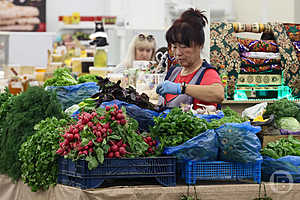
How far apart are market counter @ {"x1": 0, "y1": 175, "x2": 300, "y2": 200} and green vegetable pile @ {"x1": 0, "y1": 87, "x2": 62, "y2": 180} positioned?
9.8 inches

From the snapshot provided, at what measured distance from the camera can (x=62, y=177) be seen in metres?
2.78

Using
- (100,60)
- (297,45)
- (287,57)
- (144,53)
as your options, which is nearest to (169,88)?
(287,57)

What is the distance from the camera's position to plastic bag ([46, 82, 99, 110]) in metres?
4.06

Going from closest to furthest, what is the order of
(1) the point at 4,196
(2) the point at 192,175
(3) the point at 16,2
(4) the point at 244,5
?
(2) the point at 192,175
(1) the point at 4,196
(4) the point at 244,5
(3) the point at 16,2

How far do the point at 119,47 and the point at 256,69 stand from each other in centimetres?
725

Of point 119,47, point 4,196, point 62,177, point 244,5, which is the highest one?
point 244,5

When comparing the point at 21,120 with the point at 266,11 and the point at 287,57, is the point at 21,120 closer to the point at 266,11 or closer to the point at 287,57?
the point at 287,57

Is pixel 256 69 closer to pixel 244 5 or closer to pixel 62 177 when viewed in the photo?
pixel 62 177

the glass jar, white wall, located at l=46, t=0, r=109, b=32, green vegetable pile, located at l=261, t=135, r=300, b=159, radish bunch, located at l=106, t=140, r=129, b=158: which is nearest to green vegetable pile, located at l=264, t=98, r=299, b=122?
green vegetable pile, located at l=261, t=135, r=300, b=159

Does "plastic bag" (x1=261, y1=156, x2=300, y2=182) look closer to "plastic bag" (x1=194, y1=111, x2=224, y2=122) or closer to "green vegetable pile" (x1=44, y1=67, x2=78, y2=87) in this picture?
"plastic bag" (x1=194, y1=111, x2=224, y2=122)

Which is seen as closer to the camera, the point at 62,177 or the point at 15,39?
the point at 62,177

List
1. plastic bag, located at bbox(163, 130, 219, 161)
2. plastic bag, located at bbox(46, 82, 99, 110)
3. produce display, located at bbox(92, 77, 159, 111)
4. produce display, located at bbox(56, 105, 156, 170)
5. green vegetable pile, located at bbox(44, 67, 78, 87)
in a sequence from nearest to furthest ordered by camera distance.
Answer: produce display, located at bbox(56, 105, 156, 170) < plastic bag, located at bbox(163, 130, 219, 161) < produce display, located at bbox(92, 77, 159, 111) < plastic bag, located at bbox(46, 82, 99, 110) < green vegetable pile, located at bbox(44, 67, 78, 87)

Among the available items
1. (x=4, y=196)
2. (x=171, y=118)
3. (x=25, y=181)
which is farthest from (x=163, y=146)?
(x=4, y=196)

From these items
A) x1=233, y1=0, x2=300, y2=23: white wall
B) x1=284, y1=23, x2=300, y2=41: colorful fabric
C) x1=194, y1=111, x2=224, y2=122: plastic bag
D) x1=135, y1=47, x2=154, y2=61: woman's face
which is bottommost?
x1=194, y1=111, x2=224, y2=122: plastic bag
